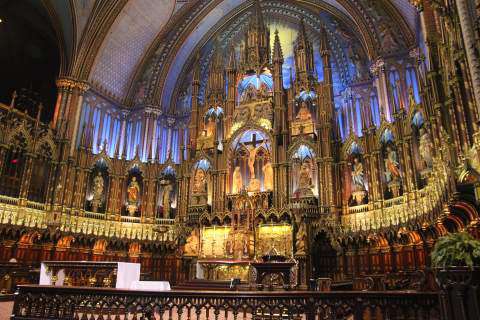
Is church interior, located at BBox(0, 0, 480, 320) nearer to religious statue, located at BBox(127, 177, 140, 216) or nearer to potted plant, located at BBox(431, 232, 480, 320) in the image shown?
religious statue, located at BBox(127, 177, 140, 216)

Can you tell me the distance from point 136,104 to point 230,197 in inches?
476

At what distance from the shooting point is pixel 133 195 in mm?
25906

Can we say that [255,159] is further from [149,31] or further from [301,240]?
[149,31]

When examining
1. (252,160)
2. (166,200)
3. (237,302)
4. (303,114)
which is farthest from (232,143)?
(237,302)

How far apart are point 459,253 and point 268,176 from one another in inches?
690

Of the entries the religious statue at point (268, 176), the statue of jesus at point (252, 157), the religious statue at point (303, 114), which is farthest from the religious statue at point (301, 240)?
the religious statue at point (303, 114)

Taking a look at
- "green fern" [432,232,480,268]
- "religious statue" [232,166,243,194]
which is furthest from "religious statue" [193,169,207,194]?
"green fern" [432,232,480,268]

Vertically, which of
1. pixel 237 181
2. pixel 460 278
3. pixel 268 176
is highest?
pixel 268 176

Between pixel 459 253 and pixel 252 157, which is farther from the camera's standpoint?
pixel 252 157

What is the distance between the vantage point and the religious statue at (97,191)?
24156 mm

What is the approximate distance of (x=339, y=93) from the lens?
26.6m

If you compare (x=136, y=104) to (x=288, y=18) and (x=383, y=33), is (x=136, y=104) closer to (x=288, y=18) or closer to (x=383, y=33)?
(x=288, y=18)

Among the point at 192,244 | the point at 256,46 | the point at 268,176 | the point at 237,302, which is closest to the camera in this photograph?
the point at 237,302

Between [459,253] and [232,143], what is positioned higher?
[232,143]
